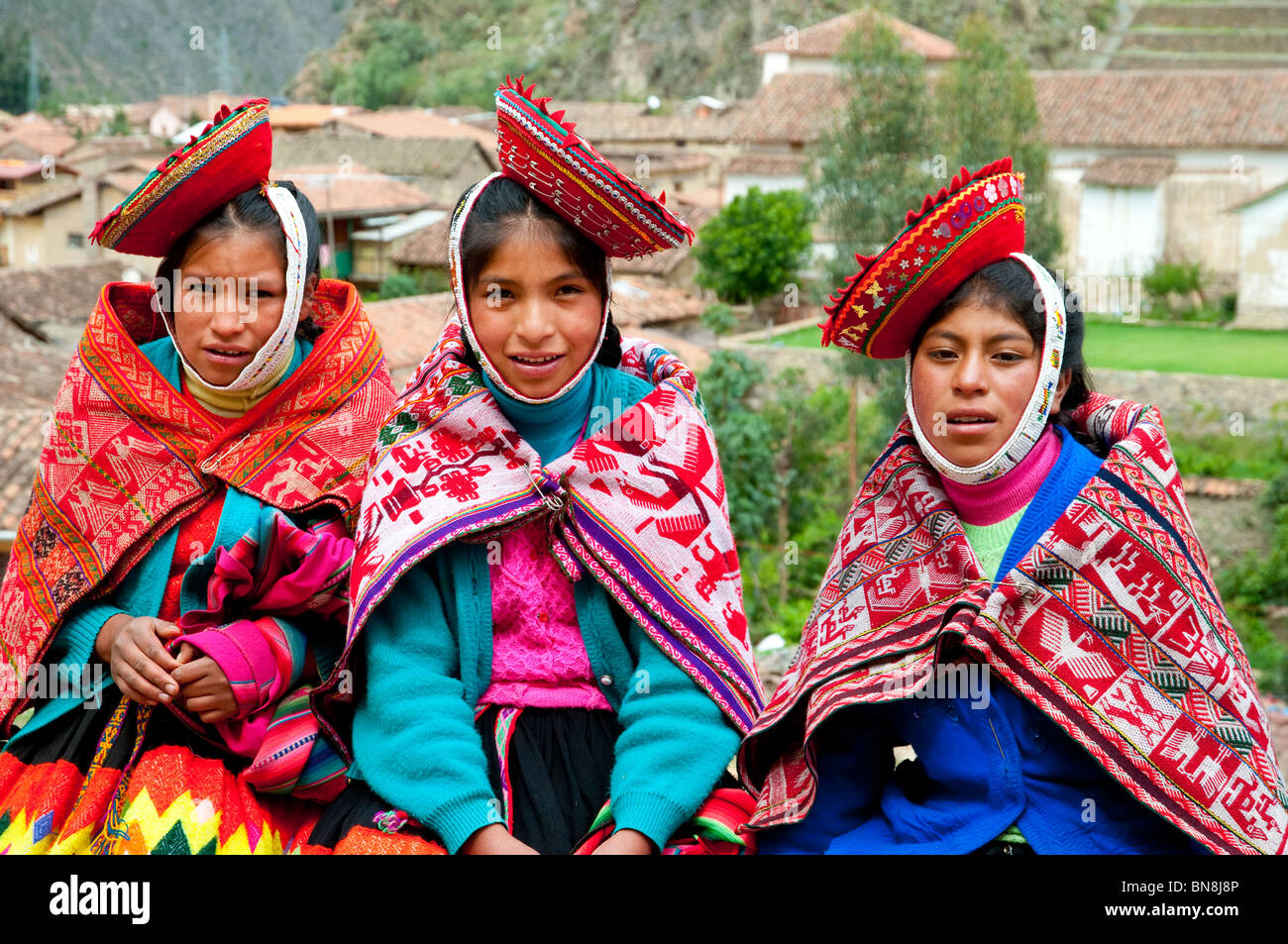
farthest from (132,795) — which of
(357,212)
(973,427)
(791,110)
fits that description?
(791,110)

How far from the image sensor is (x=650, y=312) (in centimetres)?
2392

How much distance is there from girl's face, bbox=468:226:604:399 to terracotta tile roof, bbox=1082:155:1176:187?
3186cm

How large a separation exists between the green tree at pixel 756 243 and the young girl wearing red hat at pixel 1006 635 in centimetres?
2899

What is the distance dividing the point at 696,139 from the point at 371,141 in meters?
13.0

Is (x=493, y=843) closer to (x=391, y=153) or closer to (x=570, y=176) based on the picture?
(x=570, y=176)

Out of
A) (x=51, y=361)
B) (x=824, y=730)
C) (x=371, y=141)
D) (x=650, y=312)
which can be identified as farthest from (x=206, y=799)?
(x=371, y=141)

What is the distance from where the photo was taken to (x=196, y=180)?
261cm

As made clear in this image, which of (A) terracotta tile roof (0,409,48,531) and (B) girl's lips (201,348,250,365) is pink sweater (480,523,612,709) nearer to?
(B) girl's lips (201,348,250,365)

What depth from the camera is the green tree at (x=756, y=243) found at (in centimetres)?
3112

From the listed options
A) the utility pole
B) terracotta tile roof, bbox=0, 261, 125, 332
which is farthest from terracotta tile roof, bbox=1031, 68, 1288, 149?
the utility pole

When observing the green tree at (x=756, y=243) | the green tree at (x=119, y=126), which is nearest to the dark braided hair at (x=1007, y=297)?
the green tree at (x=756, y=243)

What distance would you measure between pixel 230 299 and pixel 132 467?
438 mm

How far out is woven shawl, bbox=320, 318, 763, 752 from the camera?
246 centimetres
